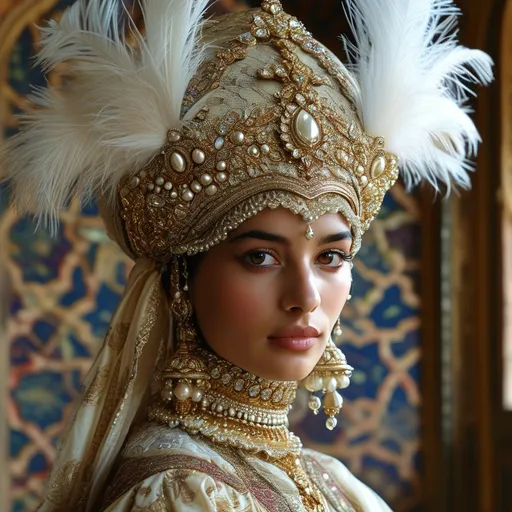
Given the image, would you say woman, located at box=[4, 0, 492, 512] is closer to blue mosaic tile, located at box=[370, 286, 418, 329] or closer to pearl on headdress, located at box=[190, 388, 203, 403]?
pearl on headdress, located at box=[190, 388, 203, 403]

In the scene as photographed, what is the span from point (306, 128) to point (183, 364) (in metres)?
0.46

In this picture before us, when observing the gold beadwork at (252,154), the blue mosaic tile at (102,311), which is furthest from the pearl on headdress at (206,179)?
the blue mosaic tile at (102,311)

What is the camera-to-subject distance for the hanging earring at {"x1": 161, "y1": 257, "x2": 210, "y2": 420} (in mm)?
1631

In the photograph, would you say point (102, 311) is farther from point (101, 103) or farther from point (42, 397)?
point (101, 103)

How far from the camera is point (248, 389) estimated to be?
5.44ft

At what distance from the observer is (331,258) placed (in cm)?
164

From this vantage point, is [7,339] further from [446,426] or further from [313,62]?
[313,62]

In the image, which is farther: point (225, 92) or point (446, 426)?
point (446, 426)

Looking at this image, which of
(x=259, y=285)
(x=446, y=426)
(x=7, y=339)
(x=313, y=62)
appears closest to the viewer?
(x=259, y=285)

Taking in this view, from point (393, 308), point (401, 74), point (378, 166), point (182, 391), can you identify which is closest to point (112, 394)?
point (182, 391)

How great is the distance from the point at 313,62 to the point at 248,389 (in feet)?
1.94

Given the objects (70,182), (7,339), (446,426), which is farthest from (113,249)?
(70,182)

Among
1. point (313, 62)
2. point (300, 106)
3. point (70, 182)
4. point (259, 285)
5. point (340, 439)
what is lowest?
point (340, 439)

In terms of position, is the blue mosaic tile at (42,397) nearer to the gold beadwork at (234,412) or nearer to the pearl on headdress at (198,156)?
the gold beadwork at (234,412)
